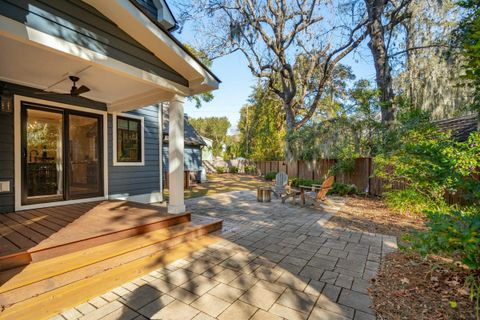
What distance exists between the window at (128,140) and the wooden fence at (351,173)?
21.8 feet

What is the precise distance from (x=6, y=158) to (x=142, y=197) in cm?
257

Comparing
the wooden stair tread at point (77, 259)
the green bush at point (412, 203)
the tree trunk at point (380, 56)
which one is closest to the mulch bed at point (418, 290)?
the wooden stair tread at point (77, 259)

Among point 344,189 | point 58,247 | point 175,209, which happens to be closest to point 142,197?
point 175,209

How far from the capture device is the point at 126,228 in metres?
2.92

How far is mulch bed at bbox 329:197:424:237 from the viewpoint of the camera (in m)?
4.35

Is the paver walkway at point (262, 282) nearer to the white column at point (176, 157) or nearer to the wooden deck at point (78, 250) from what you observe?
the wooden deck at point (78, 250)

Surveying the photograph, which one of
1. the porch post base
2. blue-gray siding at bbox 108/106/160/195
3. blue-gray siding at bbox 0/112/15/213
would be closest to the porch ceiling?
blue-gray siding at bbox 0/112/15/213

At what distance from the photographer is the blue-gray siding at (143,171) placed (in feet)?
16.5

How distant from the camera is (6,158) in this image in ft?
11.9

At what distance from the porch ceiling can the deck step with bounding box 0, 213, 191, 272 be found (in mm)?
1958

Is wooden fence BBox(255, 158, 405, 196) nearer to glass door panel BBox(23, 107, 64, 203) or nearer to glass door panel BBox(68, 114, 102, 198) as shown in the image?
glass door panel BBox(68, 114, 102, 198)

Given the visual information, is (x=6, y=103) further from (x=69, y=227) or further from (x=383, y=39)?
(x=383, y=39)

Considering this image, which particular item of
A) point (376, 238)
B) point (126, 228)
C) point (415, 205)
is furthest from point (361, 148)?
point (126, 228)

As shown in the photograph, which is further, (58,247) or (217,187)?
(217,187)
